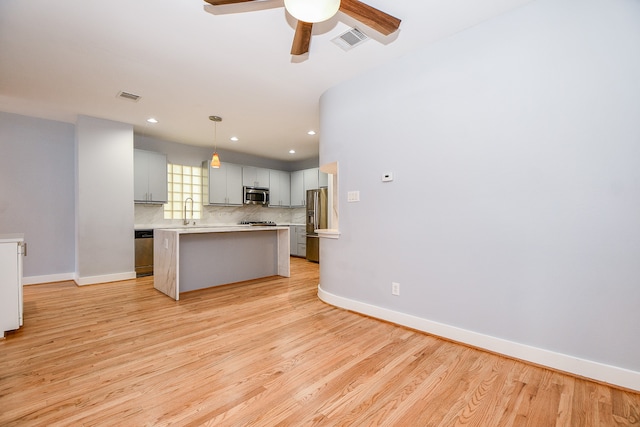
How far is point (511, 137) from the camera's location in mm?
2111

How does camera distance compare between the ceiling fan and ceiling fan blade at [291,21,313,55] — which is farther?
ceiling fan blade at [291,21,313,55]

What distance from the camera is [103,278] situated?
14.7 ft

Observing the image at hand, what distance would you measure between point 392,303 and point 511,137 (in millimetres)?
1764

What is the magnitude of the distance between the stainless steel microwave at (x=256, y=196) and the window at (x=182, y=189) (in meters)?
1.04

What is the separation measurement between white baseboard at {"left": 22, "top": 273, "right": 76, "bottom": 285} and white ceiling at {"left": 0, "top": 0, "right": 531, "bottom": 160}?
2.51 m

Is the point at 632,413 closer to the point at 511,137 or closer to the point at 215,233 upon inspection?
the point at 511,137

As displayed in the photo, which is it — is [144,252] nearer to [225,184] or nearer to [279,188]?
[225,184]

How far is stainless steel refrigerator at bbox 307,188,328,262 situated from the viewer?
20.6 feet

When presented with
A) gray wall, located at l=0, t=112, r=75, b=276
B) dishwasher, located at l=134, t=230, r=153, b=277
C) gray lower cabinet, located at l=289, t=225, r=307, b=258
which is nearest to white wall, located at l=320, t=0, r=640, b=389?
dishwasher, located at l=134, t=230, r=153, b=277

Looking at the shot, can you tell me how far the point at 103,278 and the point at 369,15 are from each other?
515cm

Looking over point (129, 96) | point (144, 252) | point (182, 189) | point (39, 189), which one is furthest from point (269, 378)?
point (182, 189)

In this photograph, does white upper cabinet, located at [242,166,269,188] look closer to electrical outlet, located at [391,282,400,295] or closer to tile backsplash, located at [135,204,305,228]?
tile backsplash, located at [135,204,305,228]

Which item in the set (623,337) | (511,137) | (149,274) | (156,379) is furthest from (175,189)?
(623,337)

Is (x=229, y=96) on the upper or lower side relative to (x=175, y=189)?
upper
